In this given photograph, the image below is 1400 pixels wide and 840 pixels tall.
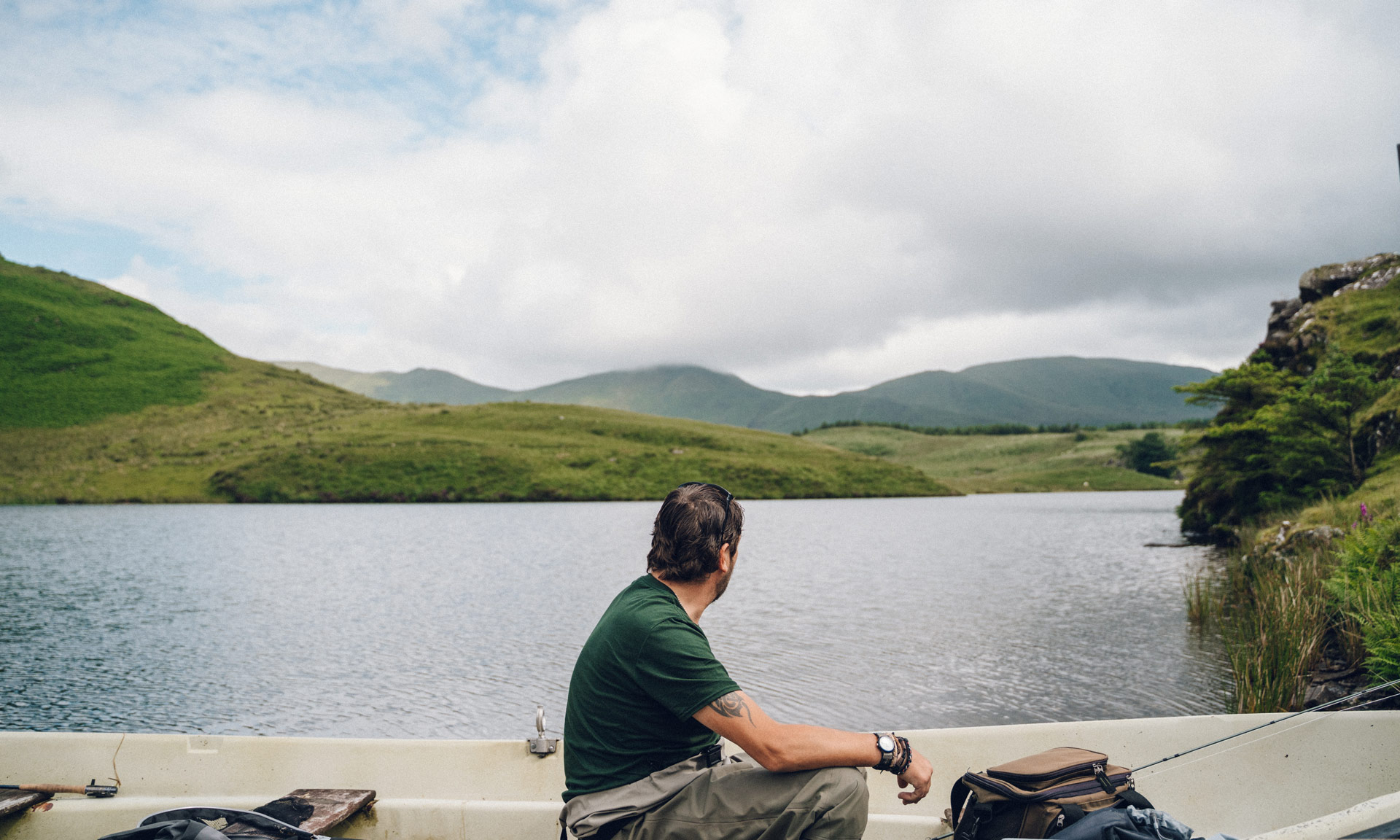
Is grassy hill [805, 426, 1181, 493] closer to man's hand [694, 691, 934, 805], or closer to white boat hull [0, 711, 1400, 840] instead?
white boat hull [0, 711, 1400, 840]

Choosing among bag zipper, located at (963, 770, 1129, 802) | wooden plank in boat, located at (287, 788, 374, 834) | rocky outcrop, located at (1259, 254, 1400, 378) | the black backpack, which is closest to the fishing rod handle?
wooden plank in boat, located at (287, 788, 374, 834)

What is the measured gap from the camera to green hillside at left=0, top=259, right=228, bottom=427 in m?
89.8

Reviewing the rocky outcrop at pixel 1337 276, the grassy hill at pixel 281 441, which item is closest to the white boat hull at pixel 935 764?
the rocky outcrop at pixel 1337 276

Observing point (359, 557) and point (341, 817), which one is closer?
point (341, 817)

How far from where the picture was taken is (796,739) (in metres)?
3.46

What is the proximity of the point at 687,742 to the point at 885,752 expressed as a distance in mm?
920

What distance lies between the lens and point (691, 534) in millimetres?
3652

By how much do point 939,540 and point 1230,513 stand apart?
11.9 m

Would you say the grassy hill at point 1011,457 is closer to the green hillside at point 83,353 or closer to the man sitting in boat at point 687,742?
the green hillside at point 83,353

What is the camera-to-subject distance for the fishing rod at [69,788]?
5594 mm

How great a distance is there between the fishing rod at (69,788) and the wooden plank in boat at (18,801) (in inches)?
2.4

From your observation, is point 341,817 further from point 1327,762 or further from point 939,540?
point 939,540

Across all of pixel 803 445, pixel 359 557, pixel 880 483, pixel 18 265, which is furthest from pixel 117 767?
pixel 18 265

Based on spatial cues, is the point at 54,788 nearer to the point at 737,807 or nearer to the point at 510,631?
the point at 737,807
